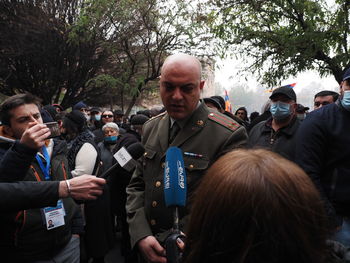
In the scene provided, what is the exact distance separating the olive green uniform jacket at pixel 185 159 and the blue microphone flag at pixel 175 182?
482mm

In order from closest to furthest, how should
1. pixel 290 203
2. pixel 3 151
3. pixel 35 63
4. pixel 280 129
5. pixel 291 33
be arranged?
pixel 290 203, pixel 3 151, pixel 280 129, pixel 291 33, pixel 35 63

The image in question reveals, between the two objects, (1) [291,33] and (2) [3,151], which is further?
(1) [291,33]

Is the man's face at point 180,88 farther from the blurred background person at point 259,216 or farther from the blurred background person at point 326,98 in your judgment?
the blurred background person at point 326,98

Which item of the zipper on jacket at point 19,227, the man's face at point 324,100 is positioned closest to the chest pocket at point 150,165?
the zipper on jacket at point 19,227

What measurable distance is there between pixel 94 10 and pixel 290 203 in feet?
39.2

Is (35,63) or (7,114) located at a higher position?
(35,63)

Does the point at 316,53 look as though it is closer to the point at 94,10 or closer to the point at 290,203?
the point at 94,10

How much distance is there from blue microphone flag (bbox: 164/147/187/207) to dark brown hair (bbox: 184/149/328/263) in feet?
1.45

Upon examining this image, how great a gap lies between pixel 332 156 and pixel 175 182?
142cm

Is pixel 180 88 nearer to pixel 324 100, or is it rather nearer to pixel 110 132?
pixel 110 132

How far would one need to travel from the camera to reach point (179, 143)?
81.1 inches

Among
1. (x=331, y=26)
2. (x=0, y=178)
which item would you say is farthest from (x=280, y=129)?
(x=331, y=26)

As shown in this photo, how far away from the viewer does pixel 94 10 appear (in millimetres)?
11484

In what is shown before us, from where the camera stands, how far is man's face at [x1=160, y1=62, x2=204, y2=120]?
79.4 inches
